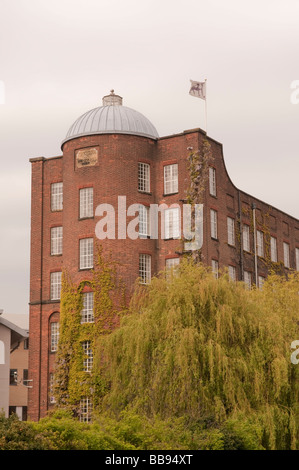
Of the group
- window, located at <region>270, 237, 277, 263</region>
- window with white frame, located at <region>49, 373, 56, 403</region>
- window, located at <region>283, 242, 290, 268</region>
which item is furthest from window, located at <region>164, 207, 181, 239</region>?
window, located at <region>283, 242, 290, 268</region>

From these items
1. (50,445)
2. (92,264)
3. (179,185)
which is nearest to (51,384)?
(92,264)

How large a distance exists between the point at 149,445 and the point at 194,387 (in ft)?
26.1

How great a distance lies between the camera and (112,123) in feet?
168

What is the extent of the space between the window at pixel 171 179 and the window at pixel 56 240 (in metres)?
7.79

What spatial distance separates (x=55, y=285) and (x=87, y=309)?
537cm

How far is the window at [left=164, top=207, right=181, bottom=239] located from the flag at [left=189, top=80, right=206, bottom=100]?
7.17 meters

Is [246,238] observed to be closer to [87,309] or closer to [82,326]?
[87,309]

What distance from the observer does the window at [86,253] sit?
49031 millimetres

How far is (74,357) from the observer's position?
4766 centimetres

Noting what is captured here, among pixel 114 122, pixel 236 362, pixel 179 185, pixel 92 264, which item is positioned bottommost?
pixel 236 362

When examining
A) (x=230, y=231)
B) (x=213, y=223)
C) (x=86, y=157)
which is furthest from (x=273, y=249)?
(x=86, y=157)

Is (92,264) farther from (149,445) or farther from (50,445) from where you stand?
(50,445)

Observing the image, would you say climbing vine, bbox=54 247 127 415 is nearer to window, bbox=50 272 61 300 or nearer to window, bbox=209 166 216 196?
window, bbox=50 272 61 300

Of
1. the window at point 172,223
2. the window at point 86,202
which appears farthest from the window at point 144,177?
the window at point 86,202
